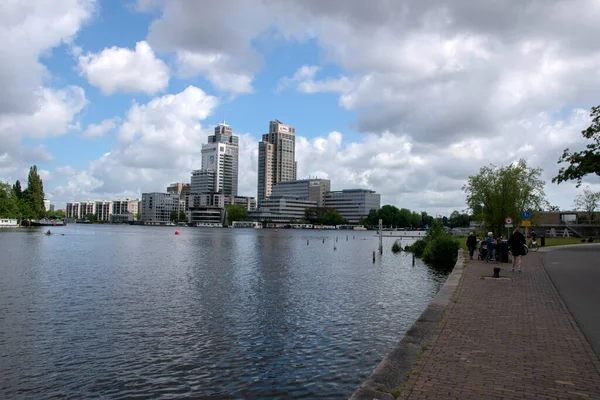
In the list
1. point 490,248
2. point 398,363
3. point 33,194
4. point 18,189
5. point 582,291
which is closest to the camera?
point 398,363

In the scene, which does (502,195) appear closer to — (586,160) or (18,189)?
(586,160)

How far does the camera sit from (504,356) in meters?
9.23

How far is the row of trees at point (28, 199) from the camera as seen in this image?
145 meters

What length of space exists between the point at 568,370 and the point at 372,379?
3.64 metres

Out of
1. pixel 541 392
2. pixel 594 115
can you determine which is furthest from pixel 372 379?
pixel 594 115

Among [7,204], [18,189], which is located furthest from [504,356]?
[18,189]

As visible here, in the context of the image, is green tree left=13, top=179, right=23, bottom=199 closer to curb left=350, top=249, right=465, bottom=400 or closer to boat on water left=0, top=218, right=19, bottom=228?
boat on water left=0, top=218, right=19, bottom=228

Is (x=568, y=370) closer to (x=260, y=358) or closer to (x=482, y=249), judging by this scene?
(x=260, y=358)

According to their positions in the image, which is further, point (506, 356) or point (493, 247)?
point (493, 247)

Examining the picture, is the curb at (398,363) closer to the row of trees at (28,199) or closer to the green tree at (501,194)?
the green tree at (501,194)

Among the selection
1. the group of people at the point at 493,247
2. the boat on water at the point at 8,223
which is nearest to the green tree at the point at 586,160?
the group of people at the point at 493,247

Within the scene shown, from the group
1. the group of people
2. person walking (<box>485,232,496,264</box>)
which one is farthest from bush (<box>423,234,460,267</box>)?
person walking (<box>485,232,496,264</box>)

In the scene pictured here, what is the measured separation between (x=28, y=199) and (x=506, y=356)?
180 metres

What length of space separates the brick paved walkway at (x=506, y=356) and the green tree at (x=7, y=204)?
158 meters
